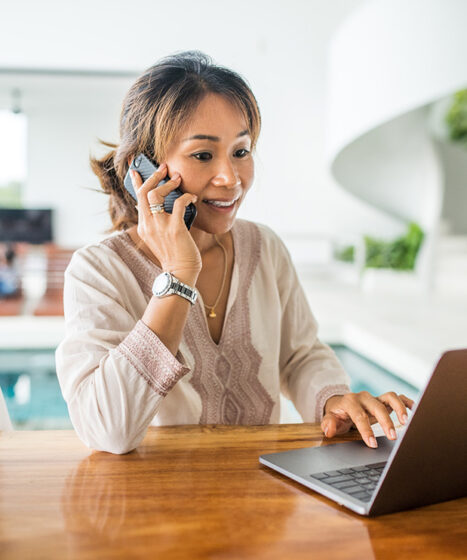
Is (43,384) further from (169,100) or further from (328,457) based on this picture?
(328,457)

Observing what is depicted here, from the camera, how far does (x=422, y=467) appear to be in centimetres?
79

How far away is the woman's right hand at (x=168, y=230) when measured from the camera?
1261mm

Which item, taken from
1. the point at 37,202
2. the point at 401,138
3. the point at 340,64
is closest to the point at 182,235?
the point at 340,64

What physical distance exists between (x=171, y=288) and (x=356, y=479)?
1.61 ft

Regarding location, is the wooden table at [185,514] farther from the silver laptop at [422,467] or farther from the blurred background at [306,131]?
the blurred background at [306,131]

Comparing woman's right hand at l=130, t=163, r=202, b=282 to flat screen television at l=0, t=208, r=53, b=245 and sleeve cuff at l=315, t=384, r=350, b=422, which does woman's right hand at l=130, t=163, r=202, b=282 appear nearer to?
sleeve cuff at l=315, t=384, r=350, b=422

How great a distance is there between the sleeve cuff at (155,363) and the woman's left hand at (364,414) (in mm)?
283

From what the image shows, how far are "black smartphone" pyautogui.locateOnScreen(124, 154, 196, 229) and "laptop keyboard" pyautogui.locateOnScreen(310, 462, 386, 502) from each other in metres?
0.63

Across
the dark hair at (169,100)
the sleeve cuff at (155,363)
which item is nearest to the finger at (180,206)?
the dark hair at (169,100)

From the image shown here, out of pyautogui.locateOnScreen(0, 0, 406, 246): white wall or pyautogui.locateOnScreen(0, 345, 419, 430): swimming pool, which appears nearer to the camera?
pyautogui.locateOnScreen(0, 345, 419, 430): swimming pool

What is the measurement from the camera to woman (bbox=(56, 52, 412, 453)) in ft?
3.72

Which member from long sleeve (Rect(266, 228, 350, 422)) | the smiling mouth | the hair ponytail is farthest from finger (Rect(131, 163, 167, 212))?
long sleeve (Rect(266, 228, 350, 422))

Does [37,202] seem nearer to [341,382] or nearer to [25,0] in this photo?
[25,0]

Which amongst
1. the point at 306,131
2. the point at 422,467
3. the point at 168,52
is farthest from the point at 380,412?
the point at 306,131
